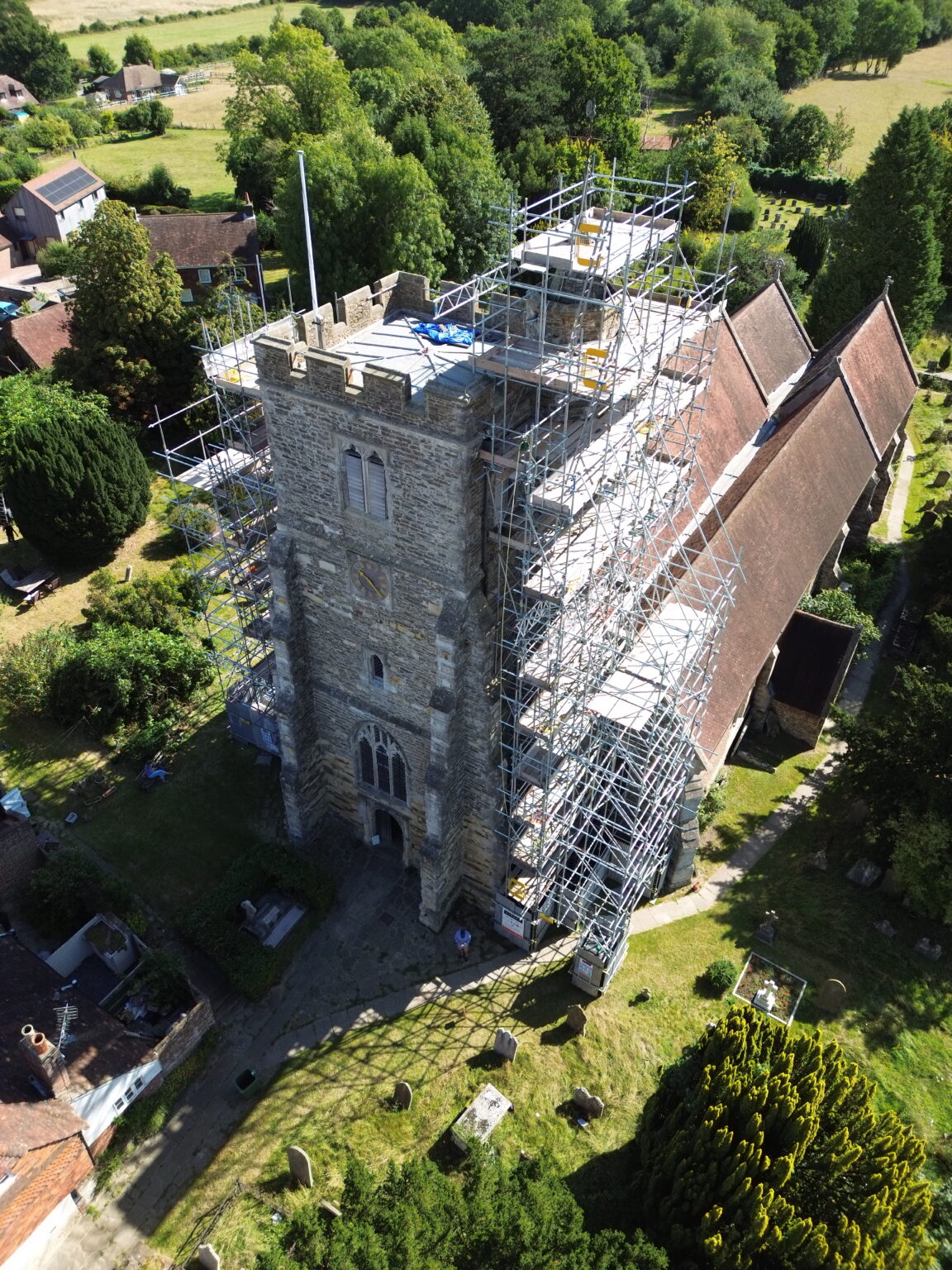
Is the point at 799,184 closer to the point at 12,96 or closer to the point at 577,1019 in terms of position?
the point at 577,1019

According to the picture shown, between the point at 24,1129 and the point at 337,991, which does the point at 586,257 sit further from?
the point at 24,1129

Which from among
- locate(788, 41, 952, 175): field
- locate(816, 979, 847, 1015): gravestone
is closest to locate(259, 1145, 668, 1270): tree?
locate(816, 979, 847, 1015): gravestone

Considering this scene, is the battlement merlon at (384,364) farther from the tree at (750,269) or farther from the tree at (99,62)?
the tree at (99,62)

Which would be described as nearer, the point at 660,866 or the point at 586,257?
the point at 586,257

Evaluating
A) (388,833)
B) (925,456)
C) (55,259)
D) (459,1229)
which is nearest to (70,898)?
(388,833)

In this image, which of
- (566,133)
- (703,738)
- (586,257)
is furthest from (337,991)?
(566,133)

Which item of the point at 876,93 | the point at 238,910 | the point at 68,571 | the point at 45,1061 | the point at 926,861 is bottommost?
the point at 68,571
